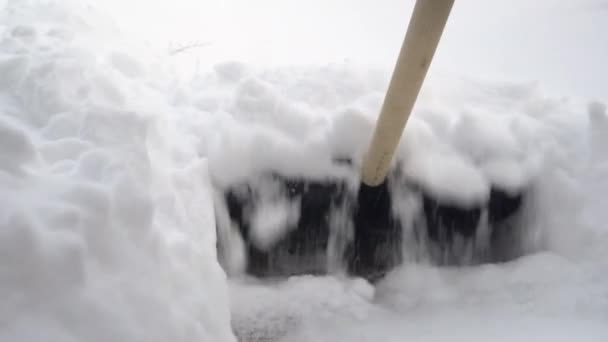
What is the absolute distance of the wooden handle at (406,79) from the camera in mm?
1286

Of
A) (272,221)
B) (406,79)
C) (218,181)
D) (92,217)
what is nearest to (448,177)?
(406,79)

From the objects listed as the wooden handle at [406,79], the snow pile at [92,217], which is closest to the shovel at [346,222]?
the wooden handle at [406,79]

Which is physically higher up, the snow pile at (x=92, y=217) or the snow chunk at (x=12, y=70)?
the snow chunk at (x=12, y=70)

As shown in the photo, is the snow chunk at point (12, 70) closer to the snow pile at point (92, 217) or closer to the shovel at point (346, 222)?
the snow pile at point (92, 217)

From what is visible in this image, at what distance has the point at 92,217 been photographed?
876 millimetres

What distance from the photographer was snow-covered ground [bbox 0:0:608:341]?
825mm

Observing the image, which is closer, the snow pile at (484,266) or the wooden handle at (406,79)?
A: the wooden handle at (406,79)

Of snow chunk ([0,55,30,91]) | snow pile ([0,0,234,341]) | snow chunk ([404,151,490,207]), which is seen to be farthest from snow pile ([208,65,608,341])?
snow chunk ([0,55,30,91])

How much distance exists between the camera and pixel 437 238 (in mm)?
1829

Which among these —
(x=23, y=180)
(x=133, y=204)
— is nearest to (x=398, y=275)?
(x=133, y=204)

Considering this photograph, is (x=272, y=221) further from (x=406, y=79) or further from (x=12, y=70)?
(x=12, y=70)

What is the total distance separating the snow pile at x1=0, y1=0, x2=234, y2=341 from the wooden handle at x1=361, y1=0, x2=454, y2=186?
2.26 feet

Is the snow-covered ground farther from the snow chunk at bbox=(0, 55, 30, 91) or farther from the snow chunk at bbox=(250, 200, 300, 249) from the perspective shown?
the snow chunk at bbox=(250, 200, 300, 249)

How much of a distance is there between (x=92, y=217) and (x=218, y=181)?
2.60 feet
